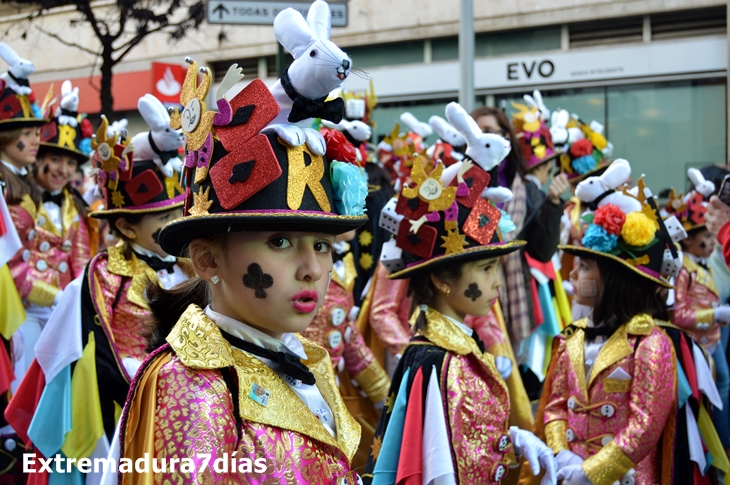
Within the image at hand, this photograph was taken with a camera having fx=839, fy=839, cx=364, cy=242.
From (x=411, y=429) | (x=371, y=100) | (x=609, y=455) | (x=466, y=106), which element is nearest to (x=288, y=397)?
(x=411, y=429)

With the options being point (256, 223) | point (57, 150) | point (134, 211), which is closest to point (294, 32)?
point (256, 223)

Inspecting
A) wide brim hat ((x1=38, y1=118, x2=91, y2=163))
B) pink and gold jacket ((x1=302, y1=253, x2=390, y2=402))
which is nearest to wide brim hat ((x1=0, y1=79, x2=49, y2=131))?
wide brim hat ((x1=38, y1=118, x2=91, y2=163))

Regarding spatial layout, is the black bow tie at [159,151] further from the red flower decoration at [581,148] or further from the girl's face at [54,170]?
the red flower decoration at [581,148]

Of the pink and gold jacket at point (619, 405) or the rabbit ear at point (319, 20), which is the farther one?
the pink and gold jacket at point (619, 405)

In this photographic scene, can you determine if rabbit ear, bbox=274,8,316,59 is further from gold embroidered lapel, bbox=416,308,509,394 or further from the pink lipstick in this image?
gold embroidered lapel, bbox=416,308,509,394

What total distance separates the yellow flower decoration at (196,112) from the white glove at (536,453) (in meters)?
2.01

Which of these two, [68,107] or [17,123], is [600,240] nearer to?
[17,123]

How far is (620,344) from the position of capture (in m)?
4.11

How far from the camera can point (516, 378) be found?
16.4 feet

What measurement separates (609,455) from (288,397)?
209 cm

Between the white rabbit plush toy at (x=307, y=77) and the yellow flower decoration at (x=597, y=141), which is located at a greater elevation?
the yellow flower decoration at (x=597, y=141)

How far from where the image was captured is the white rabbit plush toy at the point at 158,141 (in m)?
4.64

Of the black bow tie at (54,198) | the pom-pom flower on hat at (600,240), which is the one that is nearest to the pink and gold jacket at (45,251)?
the black bow tie at (54,198)

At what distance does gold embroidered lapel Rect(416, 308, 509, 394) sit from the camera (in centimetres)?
361
